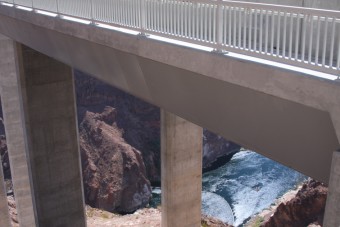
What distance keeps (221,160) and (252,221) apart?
17054mm

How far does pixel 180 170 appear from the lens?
17766 mm

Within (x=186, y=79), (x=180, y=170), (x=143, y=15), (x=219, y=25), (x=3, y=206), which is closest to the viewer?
(x=219, y=25)

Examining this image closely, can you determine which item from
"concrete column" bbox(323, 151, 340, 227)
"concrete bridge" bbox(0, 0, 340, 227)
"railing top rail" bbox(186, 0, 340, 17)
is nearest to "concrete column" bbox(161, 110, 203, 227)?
"concrete bridge" bbox(0, 0, 340, 227)

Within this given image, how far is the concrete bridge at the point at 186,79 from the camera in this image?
217 inches

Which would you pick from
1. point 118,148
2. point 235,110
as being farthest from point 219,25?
point 118,148

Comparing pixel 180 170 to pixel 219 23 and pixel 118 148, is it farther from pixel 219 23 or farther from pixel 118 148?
pixel 118 148

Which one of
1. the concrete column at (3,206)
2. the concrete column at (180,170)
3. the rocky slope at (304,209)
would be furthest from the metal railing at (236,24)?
the rocky slope at (304,209)

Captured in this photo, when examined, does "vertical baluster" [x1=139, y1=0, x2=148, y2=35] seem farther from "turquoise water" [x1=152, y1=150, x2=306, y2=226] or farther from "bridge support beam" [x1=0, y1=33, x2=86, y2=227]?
"turquoise water" [x1=152, y1=150, x2=306, y2=226]

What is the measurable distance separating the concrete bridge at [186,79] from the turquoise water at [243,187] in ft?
62.6

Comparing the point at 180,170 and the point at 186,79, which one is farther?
the point at 180,170

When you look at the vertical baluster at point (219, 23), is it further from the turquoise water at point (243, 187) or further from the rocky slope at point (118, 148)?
the rocky slope at point (118, 148)

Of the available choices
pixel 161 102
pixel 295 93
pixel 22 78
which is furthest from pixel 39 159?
pixel 295 93

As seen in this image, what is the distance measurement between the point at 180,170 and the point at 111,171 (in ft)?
85.2

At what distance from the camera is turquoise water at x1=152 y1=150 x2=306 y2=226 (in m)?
37.8
